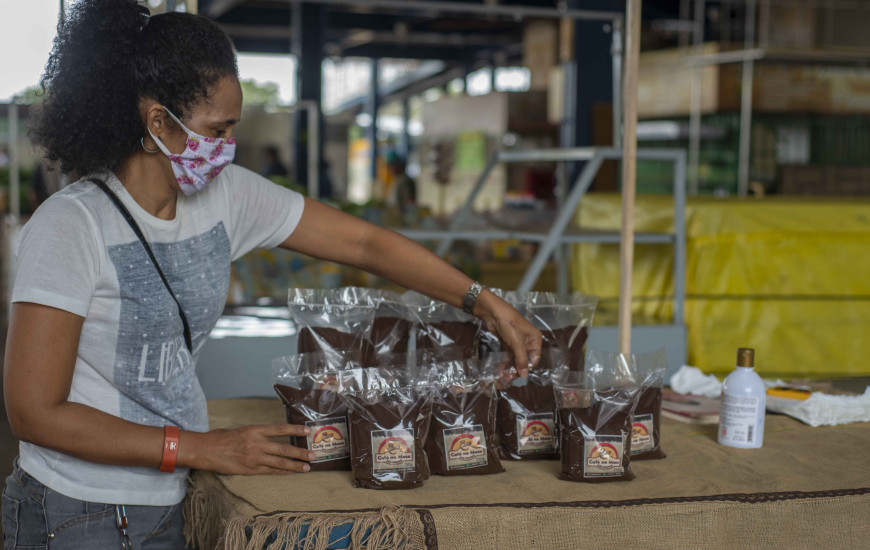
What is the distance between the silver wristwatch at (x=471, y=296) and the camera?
5.46 ft

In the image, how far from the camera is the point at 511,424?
1571mm

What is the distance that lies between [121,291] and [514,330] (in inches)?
27.5

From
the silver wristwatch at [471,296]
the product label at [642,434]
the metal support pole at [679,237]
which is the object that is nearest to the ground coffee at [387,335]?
the silver wristwatch at [471,296]

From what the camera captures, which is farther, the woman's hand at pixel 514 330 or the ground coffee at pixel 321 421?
the woman's hand at pixel 514 330

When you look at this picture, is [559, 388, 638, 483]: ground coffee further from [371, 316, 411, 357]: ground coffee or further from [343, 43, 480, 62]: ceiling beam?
[343, 43, 480, 62]: ceiling beam

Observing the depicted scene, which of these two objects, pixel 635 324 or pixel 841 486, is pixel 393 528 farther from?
pixel 635 324

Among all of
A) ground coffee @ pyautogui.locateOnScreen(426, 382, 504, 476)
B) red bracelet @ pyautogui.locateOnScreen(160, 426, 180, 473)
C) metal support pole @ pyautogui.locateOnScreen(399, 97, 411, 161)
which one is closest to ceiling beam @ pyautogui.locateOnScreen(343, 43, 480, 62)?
metal support pole @ pyautogui.locateOnScreen(399, 97, 411, 161)

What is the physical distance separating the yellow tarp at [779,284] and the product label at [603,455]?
7.00 ft

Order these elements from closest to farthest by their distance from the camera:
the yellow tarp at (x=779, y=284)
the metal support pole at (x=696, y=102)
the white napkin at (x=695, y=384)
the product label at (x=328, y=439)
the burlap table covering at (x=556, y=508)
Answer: the burlap table covering at (x=556, y=508), the product label at (x=328, y=439), the white napkin at (x=695, y=384), the yellow tarp at (x=779, y=284), the metal support pole at (x=696, y=102)

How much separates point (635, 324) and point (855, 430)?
165 centimetres

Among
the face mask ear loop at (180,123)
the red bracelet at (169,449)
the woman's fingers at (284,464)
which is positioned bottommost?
the woman's fingers at (284,464)

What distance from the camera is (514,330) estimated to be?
1.61 metres

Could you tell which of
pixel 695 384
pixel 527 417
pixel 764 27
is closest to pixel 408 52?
pixel 764 27

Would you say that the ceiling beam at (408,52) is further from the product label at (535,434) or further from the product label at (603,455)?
the product label at (603,455)
